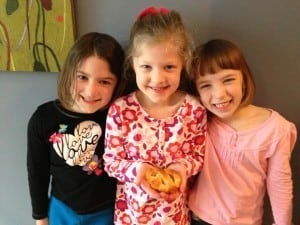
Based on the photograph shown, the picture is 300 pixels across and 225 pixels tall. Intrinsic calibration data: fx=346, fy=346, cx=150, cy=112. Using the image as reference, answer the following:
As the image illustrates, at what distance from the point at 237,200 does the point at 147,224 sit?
29cm

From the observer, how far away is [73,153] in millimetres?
1103

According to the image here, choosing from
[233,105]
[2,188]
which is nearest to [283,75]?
[233,105]

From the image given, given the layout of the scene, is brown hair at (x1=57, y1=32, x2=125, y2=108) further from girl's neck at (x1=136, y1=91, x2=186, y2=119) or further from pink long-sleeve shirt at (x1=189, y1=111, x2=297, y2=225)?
pink long-sleeve shirt at (x1=189, y1=111, x2=297, y2=225)

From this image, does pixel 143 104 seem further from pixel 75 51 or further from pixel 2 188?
pixel 2 188

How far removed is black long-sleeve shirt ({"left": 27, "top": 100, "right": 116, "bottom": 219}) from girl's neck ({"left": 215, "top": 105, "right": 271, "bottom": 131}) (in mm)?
414

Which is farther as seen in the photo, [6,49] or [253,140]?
[6,49]

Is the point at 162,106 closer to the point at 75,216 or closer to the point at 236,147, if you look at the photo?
the point at 236,147

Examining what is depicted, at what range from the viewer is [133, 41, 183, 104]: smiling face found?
94 cm

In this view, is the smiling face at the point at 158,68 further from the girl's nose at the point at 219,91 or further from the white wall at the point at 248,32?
the white wall at the point at 248,32

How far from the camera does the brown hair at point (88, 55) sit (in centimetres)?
103

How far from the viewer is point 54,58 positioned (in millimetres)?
1192

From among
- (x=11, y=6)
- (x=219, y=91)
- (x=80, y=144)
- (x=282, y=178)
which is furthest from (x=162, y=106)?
(x=11, y=6)

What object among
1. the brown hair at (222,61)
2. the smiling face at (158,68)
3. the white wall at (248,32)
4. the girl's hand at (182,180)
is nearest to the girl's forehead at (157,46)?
the smiling face at (158,68)

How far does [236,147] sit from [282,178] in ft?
0.55
